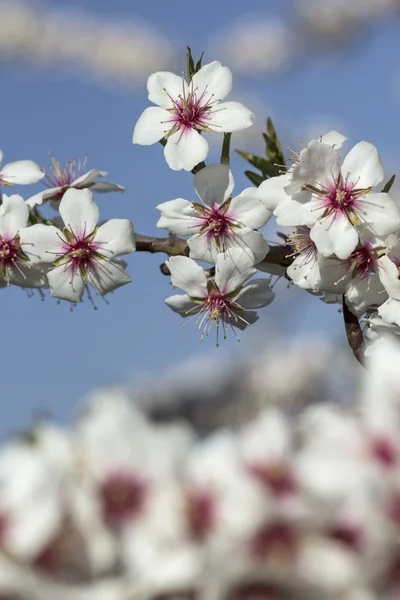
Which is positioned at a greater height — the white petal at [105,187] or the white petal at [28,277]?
the white petal at [105,187]

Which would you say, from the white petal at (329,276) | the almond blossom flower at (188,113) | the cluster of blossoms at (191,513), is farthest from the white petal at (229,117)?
the cluster of blossoms at (191,513)

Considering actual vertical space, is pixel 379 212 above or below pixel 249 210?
below

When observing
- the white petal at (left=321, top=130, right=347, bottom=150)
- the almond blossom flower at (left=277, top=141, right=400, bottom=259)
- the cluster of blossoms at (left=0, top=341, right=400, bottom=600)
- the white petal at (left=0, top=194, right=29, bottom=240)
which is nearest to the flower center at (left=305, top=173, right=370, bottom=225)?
the almond blossom flower at (left=277, top=141, right=400, bottom=259)

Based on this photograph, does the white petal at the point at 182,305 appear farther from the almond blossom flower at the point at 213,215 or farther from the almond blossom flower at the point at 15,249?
the almond blossom flower at the point at 15,249

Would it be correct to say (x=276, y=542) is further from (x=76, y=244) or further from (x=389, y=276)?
(x=76, y=244)

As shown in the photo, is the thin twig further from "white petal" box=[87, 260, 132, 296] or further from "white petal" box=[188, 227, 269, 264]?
"white petal" box=[87, 260, 132, 296]

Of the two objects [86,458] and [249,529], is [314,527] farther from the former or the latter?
[86,458]

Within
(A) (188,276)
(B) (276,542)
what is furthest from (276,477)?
(A) (188,276)
